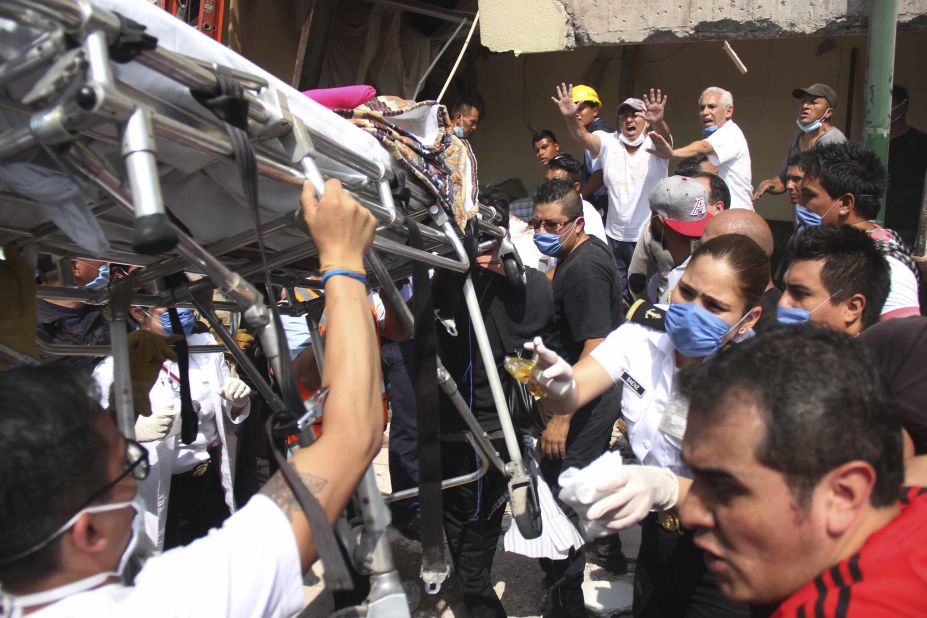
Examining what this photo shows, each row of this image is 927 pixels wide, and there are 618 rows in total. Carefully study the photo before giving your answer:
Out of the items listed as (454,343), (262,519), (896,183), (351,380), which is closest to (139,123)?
(351,380)

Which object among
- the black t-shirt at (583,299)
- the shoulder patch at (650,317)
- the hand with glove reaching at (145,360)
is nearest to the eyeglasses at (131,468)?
the hand with glove reaching at (145,360)

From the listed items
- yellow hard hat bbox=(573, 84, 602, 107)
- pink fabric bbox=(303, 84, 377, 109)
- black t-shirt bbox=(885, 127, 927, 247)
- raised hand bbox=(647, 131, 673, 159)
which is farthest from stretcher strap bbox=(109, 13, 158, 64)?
black t-shirt bbox=(885, 127, 927, 247)

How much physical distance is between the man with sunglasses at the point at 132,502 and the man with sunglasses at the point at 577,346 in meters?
2.05

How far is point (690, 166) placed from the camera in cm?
493

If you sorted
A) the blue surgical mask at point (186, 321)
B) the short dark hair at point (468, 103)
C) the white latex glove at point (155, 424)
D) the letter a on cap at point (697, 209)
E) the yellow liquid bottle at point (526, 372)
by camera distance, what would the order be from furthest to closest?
the short dark hair at point (468, 103)
the letter a on cap at point (697, 209)
the blue surgical mask at point (186, 321)
the white latex glove at point (155, 424)
the yellow liquid bottle at point (526, 372)

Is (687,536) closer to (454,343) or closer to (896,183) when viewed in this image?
(454,343)

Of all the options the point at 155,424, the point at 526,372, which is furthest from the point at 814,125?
the point at 155,424

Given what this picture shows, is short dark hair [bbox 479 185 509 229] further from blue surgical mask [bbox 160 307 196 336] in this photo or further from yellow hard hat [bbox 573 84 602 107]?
yellow hard hat [bbox 573 84 602 107]

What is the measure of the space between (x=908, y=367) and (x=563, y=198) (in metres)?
2.18

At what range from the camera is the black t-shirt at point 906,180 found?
5.86 metres

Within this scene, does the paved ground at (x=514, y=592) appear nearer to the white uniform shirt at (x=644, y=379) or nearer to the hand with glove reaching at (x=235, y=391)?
the hand with glove reaching at (x=235, y=391)

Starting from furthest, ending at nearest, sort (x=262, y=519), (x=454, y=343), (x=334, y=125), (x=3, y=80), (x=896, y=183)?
1. (x=896, y=183)
2. (x=454, y=343)
3. (x=334, y=125)
4. (x=262, y=519)
5. (x=3, y=80)

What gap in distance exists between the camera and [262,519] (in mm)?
1354

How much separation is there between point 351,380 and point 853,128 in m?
6.89
